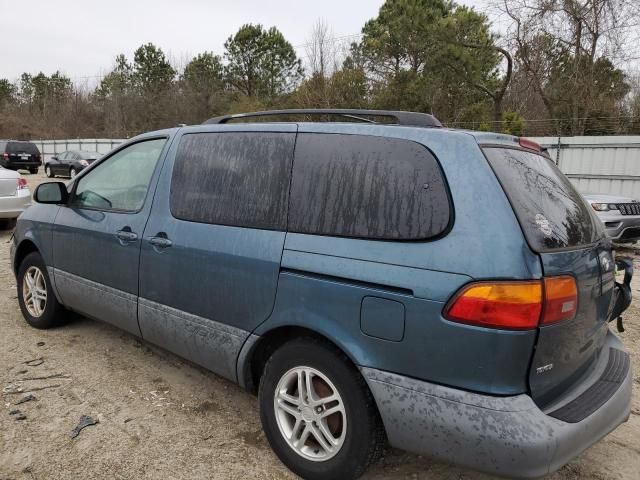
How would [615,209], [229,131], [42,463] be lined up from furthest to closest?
1. [615,209]
2. [229,131]
3. [42,463]

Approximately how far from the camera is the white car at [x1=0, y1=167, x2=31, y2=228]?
8.45m

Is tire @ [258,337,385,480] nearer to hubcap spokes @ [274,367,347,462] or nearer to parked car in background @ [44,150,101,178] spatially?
hubcap spokes @ [274,367,347,462]

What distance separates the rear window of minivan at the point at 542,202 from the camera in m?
2.01

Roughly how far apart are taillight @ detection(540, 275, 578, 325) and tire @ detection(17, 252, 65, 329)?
12.1 ft

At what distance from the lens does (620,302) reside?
275 centimetres

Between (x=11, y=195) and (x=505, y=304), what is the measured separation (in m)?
8.91

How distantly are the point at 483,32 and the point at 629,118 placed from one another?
810 cm

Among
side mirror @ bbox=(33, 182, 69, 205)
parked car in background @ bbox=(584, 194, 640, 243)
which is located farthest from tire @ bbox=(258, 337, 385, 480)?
parked car in background @ bbox=(584, 194, 640, 243)

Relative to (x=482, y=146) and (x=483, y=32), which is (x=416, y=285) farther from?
(x=483, y=32)

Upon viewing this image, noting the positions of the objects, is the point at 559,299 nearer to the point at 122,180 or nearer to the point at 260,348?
the point at 260,348

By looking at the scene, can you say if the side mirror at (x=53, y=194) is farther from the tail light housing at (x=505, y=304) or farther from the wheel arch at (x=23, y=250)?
the tail light housing at (x=505, y=304)

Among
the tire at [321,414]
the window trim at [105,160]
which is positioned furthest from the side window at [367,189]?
the window trim at [105,160]

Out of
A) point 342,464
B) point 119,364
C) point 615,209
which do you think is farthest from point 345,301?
point 615,209

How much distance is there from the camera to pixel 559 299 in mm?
1959
